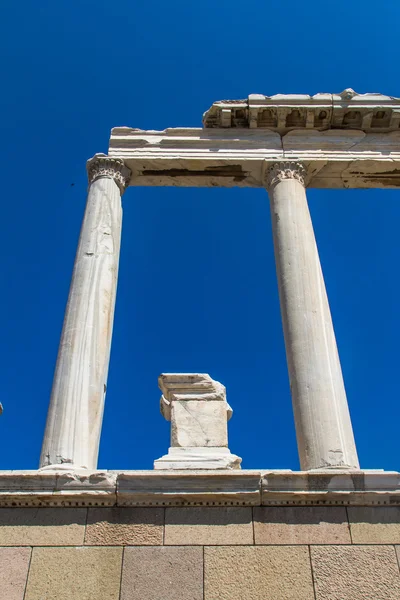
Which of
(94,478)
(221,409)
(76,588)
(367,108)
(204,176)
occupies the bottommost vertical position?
(76,588)

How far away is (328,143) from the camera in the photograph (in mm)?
20547

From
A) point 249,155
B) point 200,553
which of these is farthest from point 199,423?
point 249,155

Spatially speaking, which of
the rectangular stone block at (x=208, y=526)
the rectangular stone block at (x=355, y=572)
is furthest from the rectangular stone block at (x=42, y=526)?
the rectangular stone block at (x=355, y=572)

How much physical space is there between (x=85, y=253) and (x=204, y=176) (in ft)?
20.1

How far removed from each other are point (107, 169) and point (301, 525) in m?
12.7

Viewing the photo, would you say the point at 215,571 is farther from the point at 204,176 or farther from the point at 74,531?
the point at 204,176

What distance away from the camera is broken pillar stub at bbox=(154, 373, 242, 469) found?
12.1 metres

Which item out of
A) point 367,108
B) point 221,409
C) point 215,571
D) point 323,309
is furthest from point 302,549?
point 367,108

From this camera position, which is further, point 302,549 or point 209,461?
point 209,461

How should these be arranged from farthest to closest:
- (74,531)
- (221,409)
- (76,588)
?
(221,409)
(74,531)
(76,588)

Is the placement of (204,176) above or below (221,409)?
above

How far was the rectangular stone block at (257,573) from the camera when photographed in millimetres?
10156

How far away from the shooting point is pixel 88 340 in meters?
14.5

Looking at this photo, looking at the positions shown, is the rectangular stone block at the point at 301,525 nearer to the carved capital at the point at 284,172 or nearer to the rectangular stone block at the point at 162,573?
the rectangular stone block at the point at 162,573
